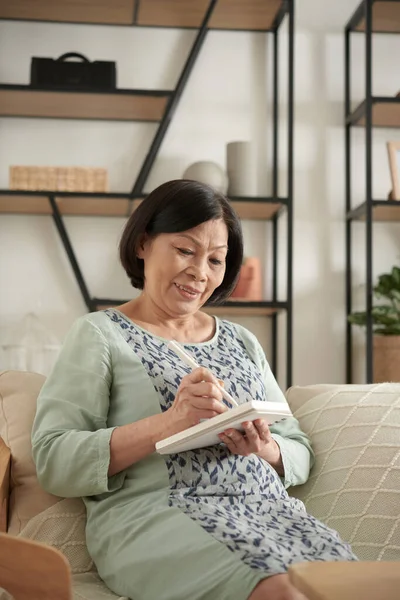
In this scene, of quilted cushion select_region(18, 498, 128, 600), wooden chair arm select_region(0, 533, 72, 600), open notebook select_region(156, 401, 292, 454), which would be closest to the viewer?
wooden chair arm select_region(0, 533, 72, 600)

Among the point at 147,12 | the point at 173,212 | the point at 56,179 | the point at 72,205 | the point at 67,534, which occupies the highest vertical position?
the point at 147,12

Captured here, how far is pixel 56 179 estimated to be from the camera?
12.5 feet

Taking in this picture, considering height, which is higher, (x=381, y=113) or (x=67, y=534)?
(x=381, y=113)

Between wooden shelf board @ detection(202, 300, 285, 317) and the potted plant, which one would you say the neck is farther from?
the potted plant

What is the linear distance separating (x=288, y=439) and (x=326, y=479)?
0.11 m

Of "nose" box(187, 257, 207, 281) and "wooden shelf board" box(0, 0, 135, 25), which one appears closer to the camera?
"nose" box(187, 257, 207, 281)

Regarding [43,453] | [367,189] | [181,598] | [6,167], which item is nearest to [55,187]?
[6,167]

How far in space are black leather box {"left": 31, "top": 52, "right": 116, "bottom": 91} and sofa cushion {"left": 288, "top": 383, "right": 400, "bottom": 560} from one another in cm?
223

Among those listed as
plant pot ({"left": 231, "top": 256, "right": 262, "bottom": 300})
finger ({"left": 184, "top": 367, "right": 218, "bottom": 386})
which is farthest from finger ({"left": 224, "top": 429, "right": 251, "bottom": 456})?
plant pot ({"left": 231, "top": 256, "right": 262, "bottom": 300})

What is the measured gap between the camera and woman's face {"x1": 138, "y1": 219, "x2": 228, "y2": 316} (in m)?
1.85

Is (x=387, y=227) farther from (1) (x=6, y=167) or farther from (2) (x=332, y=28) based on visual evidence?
(1) (x=6, y=167)

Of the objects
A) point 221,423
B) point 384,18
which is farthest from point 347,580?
point 384,18

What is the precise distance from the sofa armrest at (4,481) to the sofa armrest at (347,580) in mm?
943

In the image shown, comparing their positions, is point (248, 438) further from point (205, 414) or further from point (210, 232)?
point (210, 232)
